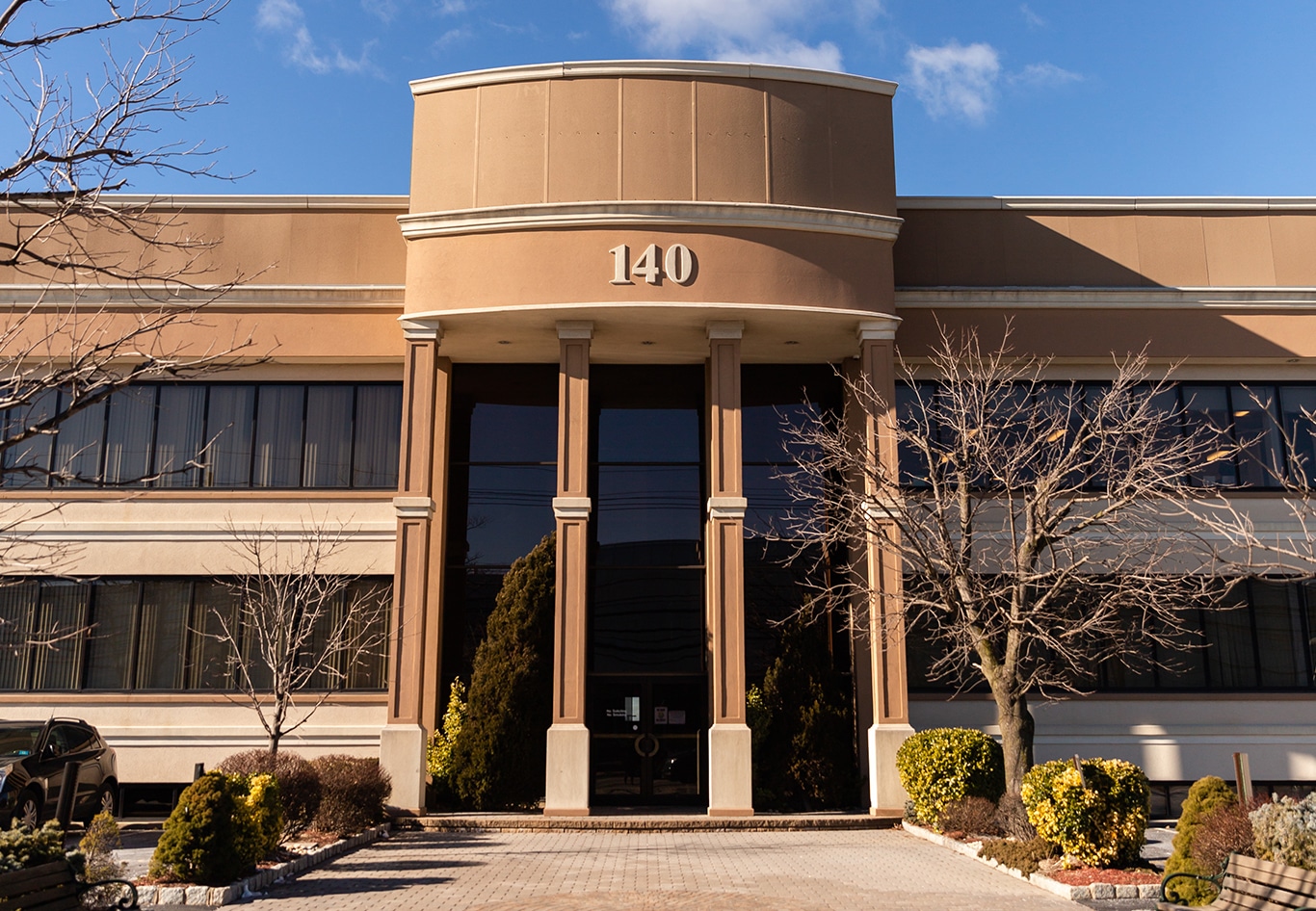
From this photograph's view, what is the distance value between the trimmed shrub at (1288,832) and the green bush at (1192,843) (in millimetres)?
1229

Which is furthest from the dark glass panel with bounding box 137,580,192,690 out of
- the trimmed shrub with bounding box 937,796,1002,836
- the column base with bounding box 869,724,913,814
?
the trimmed shrub with bounding box 937,796,1002,836

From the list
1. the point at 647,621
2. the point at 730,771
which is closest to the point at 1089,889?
the point at 730,771

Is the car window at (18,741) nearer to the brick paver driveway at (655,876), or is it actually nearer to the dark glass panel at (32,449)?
the brick paver driveway at (655,876)

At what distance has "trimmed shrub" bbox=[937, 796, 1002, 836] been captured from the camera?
677 inches

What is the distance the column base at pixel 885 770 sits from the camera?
19750mm

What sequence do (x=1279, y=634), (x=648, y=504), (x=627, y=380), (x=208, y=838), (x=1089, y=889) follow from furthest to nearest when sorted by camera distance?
(x=627, y=380)
(x=648, y=504)
(x=1279, y=634)
(x=208, y=838)
(x=1089, y=889)

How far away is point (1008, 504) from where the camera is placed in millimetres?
19266

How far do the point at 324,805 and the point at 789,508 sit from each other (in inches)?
418

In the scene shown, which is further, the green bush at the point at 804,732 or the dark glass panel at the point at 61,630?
the dark glass panel at the point at 61,630

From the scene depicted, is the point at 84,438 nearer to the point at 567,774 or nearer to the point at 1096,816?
the point at 567,774

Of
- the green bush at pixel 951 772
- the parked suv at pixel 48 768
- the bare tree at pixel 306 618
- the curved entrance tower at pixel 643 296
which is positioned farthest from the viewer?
the bare tree at pixel 306 618

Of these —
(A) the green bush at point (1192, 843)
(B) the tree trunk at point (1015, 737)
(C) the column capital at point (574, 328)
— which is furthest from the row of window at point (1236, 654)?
(C) the column capital at point (574, 328)

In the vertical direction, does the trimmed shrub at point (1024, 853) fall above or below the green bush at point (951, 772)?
below

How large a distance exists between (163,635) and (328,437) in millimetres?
4986
